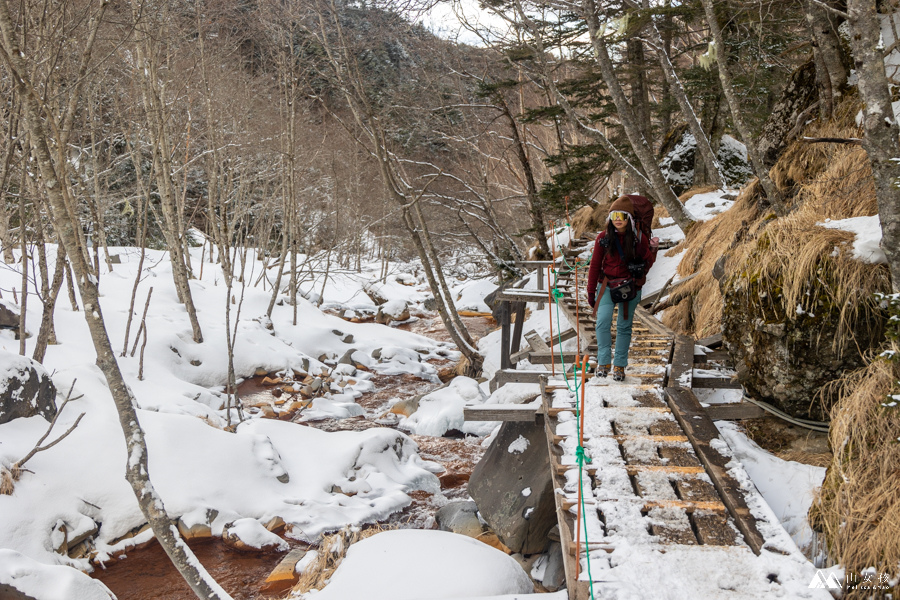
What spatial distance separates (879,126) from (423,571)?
4.33m

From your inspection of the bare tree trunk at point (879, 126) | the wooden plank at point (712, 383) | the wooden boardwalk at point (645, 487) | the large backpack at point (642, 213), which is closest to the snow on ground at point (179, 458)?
the wooden boardwalk at point (645, 487)

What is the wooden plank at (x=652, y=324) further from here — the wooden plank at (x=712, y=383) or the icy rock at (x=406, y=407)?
the icy rock at (x=406, y=407)

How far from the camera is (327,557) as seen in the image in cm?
539

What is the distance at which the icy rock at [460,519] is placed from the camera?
598 cm

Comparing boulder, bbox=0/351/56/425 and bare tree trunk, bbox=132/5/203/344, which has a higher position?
bare tree trunk, bbox=132/5/203/344

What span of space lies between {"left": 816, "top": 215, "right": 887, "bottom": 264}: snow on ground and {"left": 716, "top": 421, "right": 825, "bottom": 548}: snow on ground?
156cm

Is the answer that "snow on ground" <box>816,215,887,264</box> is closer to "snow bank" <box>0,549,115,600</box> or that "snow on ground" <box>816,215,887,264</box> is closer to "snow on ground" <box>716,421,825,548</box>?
"snow on ground" <box>716,421,825,548</box>

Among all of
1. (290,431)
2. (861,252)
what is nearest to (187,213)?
(290,431)

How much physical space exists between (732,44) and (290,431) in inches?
435

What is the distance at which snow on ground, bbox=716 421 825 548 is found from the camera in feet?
11.3

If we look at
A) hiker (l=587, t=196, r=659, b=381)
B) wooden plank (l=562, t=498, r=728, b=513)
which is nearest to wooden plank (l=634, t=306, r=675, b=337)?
hiker (l=587, t=196, r=659, b=381)

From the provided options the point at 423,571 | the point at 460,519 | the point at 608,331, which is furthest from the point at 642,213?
the point at 423,571

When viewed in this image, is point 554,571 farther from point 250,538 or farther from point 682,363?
point 250,538

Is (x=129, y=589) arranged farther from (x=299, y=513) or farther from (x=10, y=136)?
(x=10, y=136)
